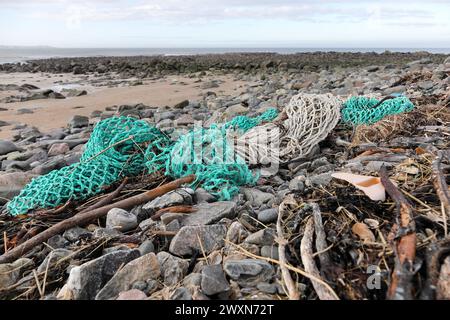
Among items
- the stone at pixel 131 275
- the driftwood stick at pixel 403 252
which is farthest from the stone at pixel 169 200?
the driftwood stick at pixel 403 252

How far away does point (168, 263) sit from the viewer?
7.02ft

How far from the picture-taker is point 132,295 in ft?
6.01

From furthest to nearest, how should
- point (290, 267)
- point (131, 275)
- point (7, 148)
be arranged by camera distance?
1. point (7, 148)
2. point (131, 275)
3. point (290, 267)

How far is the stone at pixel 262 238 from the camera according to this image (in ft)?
7.41

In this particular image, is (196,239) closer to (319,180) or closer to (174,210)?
(174,210)

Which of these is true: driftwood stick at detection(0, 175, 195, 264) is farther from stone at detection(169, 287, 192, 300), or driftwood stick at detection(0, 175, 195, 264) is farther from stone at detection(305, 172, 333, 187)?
stone at detection(169, 287, 192, 300)

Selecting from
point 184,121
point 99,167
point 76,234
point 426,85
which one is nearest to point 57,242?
point 76,234

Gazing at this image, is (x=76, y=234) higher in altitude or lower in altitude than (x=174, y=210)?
lower

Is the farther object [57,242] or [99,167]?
[99,167]

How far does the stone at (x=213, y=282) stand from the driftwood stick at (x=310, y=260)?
1.27ft

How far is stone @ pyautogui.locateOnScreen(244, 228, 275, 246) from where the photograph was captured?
226 centimetres

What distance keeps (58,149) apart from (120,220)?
2.82 m

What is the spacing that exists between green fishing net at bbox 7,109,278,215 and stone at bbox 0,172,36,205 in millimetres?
323

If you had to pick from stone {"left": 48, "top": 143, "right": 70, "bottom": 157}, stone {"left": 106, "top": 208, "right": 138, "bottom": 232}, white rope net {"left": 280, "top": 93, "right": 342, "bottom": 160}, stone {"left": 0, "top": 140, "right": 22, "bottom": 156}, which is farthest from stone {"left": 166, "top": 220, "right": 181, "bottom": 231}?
stone {"left": 0, "top": 140, "right": 22, "bottom": 156}
